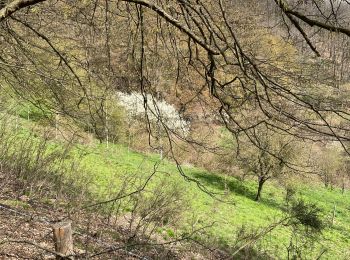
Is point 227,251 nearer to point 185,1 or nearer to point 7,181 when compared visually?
point 7,181

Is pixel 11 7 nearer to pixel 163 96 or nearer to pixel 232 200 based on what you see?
pixel 163 96

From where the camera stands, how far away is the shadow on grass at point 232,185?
56.1ft

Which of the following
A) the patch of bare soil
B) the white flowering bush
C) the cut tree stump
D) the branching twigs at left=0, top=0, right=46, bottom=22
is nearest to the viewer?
the branching twigs at left=0, top=0, right=46, bottom=22

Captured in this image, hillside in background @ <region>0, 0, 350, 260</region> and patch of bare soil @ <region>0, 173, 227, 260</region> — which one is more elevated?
hillside in background @ <region>0, 0, 350, 260</region>

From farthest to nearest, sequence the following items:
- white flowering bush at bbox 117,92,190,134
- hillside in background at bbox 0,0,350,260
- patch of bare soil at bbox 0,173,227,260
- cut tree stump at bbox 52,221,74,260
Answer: patch of bare soil at bbox 0,173,227,260 < cut tree stump at bbox 52,221,74,260 < white flowering bush at bbox 117,92,190,134 < hillside in background at bbox 0,0,350,260

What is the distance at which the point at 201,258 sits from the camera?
6.34 metres

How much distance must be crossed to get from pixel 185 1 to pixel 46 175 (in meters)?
Answer: 5.79

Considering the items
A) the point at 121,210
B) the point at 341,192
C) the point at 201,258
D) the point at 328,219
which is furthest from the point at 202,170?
the point at 201,258

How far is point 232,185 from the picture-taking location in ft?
60.3

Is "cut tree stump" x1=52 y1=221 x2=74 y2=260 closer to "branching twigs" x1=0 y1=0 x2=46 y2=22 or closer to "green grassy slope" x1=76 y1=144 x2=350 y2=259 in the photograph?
"branching twigs" x1=0 y1=0 x2=46 y2=22

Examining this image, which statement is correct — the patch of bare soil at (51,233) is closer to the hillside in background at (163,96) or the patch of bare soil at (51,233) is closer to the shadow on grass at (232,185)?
the hillside in background at (163,96)

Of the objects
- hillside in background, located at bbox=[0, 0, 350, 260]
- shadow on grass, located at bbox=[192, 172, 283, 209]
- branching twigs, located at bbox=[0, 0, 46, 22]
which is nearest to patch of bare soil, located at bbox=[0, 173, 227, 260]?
hillside in background, located at bbox=[0, 0, 350, 260]

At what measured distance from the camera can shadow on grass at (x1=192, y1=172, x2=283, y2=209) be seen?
17.1 m

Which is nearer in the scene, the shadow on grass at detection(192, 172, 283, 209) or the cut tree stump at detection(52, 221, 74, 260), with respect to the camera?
the cut tree stump at detection(52, 221, 74, 260)
